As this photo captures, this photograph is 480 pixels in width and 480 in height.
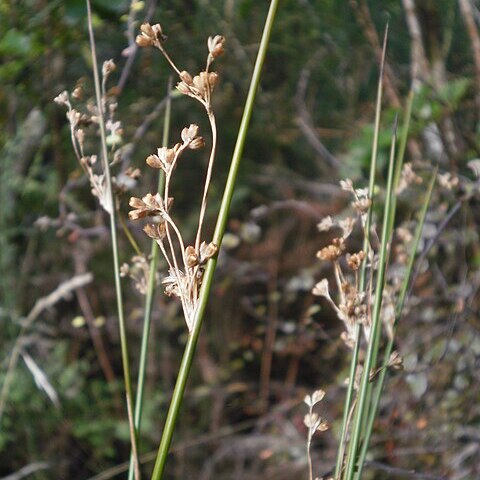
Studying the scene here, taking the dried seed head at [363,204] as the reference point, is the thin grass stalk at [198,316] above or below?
above

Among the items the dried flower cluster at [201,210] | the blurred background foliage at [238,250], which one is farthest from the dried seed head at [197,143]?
the blurred background foliage at [238,250]

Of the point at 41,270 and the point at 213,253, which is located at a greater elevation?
the point at 213,253

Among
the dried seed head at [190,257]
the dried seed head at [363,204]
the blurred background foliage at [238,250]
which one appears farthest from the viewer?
the blurred background foliage at [238,250]

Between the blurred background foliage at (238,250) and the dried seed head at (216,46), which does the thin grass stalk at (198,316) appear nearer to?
the dried seed head at (216,46)

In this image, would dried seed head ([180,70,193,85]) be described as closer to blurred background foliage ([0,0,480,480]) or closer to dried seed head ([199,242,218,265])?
dried seed head ([199,242,218,265])

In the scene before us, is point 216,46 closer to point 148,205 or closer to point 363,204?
point 148,205

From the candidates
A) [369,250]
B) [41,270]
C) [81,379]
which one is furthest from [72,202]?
[369,250]

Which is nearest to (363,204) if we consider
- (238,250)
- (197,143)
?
(197,143)

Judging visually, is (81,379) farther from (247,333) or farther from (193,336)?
(193,336)

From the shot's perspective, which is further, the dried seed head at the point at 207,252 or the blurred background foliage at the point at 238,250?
the blurred background foliage at the point at 238,250
